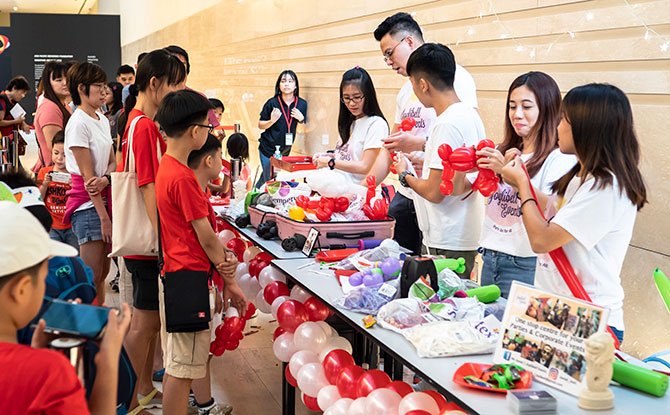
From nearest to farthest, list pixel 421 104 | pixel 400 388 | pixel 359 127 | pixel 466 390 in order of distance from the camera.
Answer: pixel 466 390 < pixel 400 388 < pixel 421 104 < pixel 359 127

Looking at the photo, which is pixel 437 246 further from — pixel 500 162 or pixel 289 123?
Answer: pixel 289 123

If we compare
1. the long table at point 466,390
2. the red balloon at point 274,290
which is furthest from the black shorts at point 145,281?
the long table at point 466,390

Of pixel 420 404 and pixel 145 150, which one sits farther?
pixel 145 150

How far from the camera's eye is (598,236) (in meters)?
2.14

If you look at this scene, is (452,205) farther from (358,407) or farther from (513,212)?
(358,407)

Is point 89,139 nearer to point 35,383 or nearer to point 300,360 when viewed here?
point 300,360

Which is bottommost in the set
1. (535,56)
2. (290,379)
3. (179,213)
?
(290,379)

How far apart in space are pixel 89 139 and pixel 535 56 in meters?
2.77

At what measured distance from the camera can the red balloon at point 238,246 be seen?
15.7 ft

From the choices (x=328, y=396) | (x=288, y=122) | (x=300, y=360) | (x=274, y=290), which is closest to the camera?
(x=328, y=396)

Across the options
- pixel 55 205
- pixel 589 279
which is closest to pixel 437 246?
pixel 589 279

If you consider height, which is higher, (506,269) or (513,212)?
(513,212)

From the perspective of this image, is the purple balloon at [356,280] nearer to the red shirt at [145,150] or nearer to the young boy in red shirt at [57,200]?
the red shirt at [145,150]

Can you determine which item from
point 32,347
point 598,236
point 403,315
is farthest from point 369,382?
point 32,347
